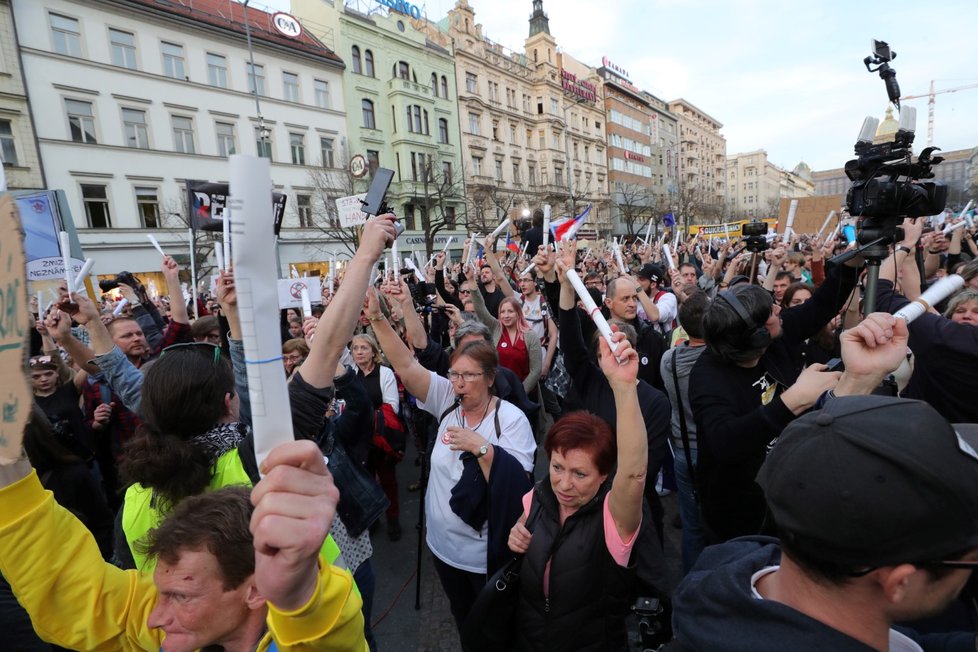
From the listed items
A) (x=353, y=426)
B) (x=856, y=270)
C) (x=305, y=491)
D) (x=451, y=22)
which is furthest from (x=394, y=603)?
(x=451, y=22)

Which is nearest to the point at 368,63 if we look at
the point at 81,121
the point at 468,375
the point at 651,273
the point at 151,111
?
the point at 151,111

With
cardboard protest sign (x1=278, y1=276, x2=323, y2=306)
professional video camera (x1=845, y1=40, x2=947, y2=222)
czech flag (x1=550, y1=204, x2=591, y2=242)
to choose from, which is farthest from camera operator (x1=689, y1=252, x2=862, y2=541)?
cardboard protest sign (x1=278, y1=276, x2=323, y2=306)

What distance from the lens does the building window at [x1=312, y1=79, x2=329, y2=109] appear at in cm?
2822

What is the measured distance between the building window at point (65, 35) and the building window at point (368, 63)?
14.2m

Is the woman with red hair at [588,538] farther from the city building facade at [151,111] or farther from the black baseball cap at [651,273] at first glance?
the city building facade at [151,111]

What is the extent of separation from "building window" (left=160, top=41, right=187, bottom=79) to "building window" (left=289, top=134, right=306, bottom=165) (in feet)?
18.1

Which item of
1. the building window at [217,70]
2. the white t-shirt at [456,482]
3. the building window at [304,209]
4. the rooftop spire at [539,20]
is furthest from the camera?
the rooftop spire at [539,20]

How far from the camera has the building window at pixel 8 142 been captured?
Result: 18922 mm

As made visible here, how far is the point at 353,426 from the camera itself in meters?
2.66

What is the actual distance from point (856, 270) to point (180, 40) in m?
30.0

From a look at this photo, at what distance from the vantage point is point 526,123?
1639 inches

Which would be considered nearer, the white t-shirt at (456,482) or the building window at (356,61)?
the white t-shirt at (456,482)

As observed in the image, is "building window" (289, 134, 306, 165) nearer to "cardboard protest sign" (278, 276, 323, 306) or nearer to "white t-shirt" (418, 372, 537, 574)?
"cardboard protest sign" (278, 276, 323, 306)

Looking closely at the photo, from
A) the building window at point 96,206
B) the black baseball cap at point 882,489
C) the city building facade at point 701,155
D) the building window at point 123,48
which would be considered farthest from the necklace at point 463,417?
the city building facade at point 701,155
